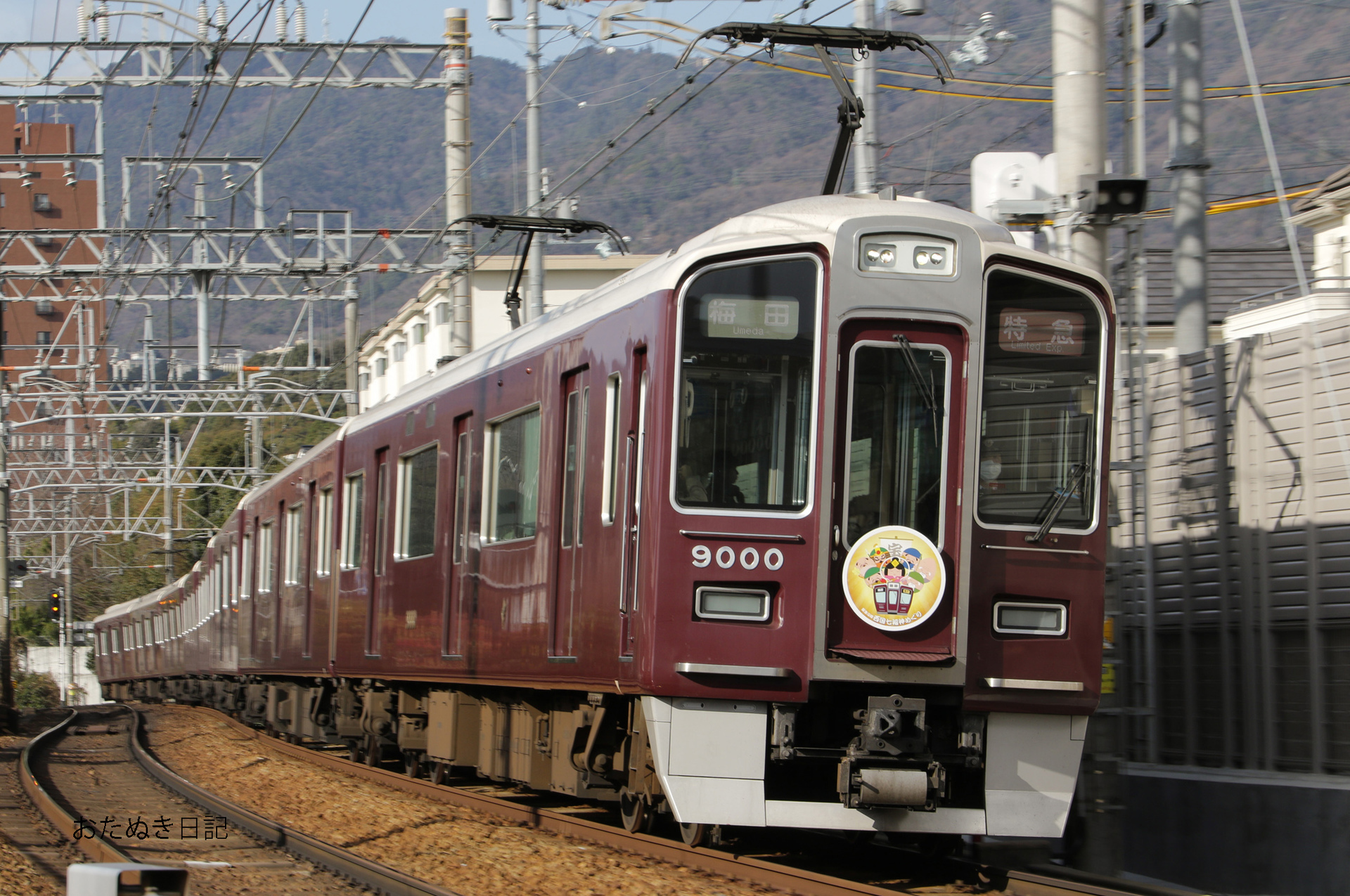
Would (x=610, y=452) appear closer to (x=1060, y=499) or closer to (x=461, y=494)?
(x=1060, y=499)

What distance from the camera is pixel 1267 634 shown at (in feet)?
28.6

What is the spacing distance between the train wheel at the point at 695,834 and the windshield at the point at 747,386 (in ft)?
5.53

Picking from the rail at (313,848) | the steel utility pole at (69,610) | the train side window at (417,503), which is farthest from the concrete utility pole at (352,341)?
the steel utility pole at (69,610)

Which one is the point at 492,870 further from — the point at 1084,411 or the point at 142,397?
the point at 142,397

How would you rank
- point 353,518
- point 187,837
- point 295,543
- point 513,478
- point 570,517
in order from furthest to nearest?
1. point 295,543
2. point 353,518
3. point 187,837
4. point 513,478
5. point 570,517

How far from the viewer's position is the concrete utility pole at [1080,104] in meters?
7.67

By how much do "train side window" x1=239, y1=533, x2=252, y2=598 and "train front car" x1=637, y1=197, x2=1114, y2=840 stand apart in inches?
509

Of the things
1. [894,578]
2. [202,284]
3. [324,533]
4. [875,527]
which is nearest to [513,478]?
[875,527]

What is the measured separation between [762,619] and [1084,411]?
5.94 feet

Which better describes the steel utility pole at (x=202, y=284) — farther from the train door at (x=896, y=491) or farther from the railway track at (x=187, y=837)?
the train door at (x=896, y=491)

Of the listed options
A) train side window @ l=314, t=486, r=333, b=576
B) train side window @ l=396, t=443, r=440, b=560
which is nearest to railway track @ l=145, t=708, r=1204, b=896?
train side window @ l=396, t=443, r=440, b=560

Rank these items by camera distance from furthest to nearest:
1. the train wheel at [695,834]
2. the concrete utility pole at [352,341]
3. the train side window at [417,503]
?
the concrete utility pole at [352,341], the train side window at [417,503], the train wheel at [695,834]

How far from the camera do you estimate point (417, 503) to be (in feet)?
37.2

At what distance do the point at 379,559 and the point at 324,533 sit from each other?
2.32m
